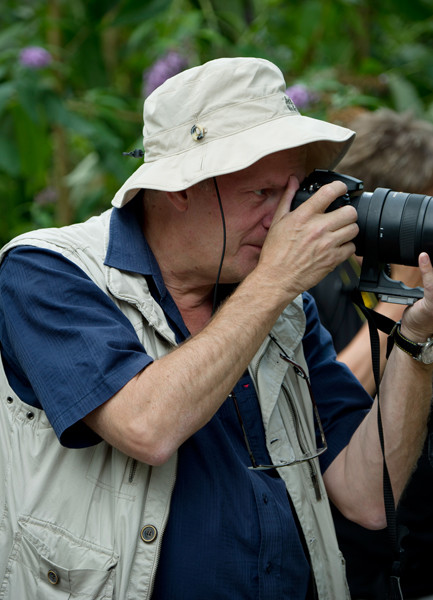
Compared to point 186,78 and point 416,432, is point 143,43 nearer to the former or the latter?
point 186,78

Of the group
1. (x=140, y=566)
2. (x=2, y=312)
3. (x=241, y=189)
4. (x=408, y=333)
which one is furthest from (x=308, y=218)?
(x=140, y=566)

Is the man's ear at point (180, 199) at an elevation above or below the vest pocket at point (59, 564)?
above

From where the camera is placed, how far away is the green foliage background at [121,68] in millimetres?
3371

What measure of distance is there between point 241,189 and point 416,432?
2.42 ft

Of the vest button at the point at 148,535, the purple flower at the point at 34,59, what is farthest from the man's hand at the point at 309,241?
the purple flower at the point at 34,59

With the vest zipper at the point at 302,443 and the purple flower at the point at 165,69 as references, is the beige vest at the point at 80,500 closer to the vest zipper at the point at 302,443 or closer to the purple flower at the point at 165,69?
the vest zipper at the point at 302,443

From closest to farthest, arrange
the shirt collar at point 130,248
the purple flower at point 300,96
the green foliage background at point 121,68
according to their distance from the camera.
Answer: the shirt collar at point 130,248 < the purple flower at point 300,96 < the green foliage background at point 121,68

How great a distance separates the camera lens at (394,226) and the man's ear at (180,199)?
380mm

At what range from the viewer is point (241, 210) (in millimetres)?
1805

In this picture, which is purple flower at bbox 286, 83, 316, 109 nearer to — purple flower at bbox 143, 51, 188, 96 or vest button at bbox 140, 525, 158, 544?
purple flower at bbox 143, 51, 188, 96

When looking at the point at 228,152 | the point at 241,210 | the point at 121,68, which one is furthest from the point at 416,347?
the point at 121,68

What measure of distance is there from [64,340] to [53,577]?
0.48 meters

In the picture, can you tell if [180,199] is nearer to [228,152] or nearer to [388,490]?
[228,152]

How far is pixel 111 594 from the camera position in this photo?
1581mm
